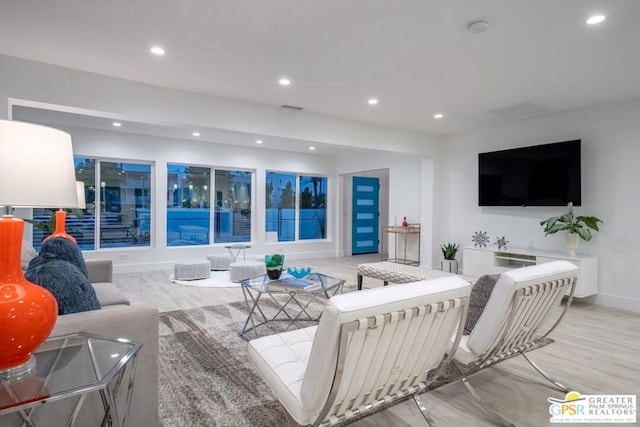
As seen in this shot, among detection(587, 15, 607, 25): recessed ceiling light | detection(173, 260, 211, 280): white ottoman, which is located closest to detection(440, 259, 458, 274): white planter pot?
detection(173, 260, 211, 280): white ottoman

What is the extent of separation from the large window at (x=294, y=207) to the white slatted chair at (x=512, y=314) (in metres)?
6.41

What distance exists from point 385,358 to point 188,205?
665 centimetres

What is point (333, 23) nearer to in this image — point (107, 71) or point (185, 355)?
point (107, 71)

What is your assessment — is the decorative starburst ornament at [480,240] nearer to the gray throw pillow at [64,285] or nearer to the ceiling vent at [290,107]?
the ceiling vent at [290,107]

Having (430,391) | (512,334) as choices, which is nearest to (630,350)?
(512,334)

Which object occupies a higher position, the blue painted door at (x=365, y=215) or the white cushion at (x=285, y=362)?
the blue painted door at (x=365, y=215)

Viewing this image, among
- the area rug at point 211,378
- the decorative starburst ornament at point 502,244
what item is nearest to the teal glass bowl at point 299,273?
the area rug at point 211,378

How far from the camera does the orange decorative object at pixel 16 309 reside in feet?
3.71

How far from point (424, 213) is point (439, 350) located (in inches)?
199

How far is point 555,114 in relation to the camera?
4883mm

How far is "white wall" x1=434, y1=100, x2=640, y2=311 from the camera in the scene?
4.22 metres

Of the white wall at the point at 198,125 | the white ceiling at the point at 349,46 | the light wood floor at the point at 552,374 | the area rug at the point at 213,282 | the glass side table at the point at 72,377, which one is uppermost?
the white ceiling at the point at 349,46

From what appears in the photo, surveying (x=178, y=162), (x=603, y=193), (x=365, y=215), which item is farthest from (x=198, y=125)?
(x=365, y=215)

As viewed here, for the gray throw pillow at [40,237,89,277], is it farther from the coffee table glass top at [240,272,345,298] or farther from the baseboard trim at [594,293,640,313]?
the baseboard trim at [594,293,640,313]
